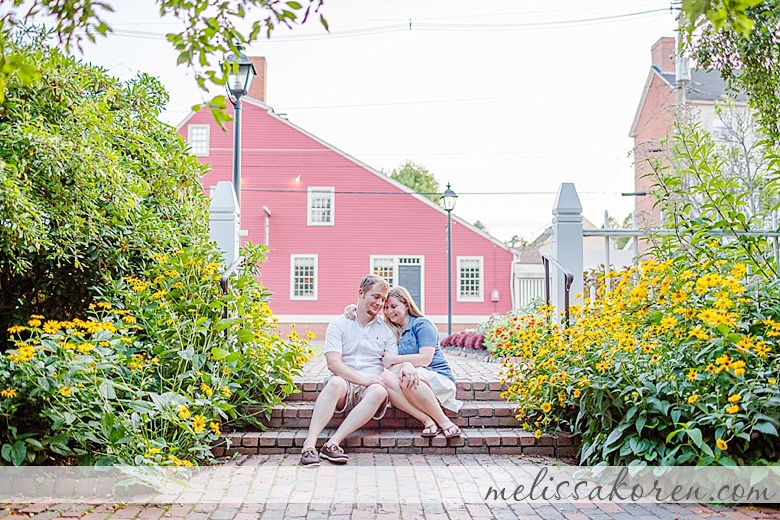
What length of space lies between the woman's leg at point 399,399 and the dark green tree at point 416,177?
34.8 meters

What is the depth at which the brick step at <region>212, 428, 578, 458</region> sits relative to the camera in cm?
430

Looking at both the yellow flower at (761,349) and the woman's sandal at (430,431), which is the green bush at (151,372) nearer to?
the woman's sandal at (430,431)

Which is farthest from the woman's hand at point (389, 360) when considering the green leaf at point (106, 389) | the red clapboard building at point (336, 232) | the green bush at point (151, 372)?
the red clapboard building at point (336, 232)

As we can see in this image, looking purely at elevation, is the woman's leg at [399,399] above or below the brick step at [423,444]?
above

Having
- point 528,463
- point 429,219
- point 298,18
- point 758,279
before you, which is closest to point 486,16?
point 429,219

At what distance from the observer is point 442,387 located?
4.56m

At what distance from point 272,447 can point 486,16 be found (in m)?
10.9

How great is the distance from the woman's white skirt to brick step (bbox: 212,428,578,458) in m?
0.30

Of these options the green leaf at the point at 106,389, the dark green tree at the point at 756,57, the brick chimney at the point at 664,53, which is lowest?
the green leaf at the point at 106,389

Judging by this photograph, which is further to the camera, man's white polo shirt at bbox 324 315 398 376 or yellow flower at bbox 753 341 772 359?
man's white polo shirt at bbox 324 315 398 376

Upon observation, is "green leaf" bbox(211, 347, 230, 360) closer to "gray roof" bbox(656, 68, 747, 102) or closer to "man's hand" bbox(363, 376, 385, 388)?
"man's hand" bbox(363, 376, 385, 388)

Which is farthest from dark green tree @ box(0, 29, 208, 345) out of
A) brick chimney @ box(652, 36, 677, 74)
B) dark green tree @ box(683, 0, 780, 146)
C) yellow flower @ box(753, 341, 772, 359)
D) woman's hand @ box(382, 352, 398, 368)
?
brick chimney @ box(652, 36, 677, 74)

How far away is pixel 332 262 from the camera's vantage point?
20.6 m

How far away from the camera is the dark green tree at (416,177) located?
39219mm
